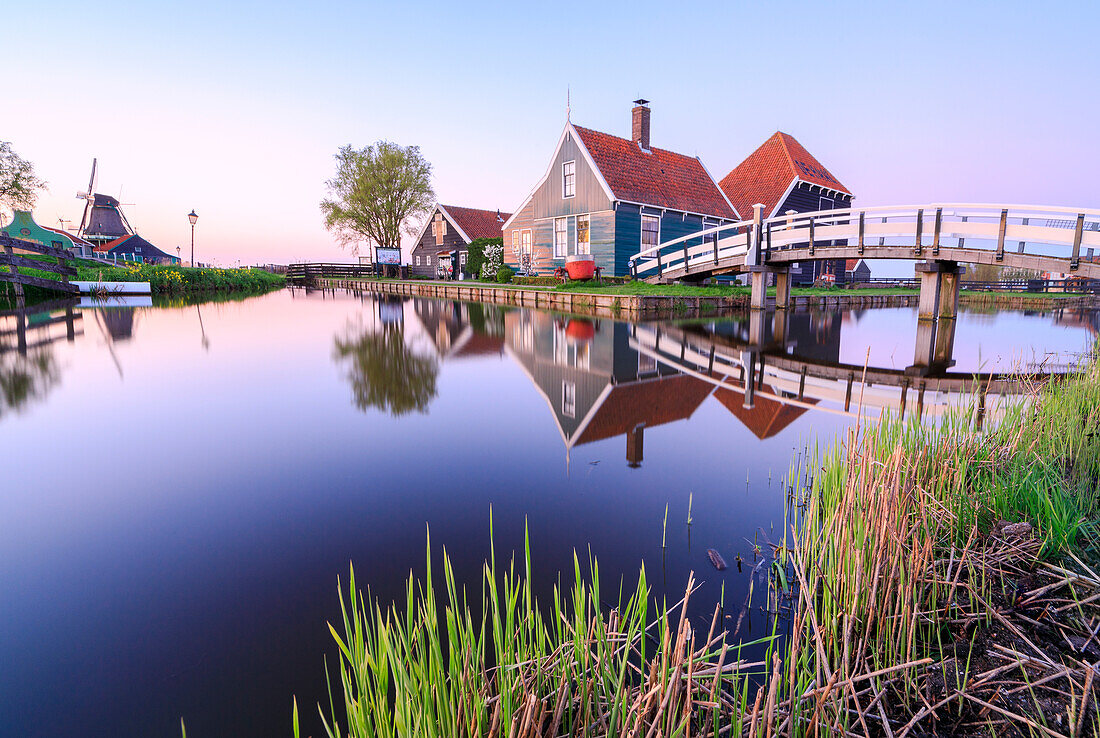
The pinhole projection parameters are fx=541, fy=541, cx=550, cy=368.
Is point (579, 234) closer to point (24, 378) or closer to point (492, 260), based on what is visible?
point (492, 260)

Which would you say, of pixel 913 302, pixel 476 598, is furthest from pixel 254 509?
pixel 913 302

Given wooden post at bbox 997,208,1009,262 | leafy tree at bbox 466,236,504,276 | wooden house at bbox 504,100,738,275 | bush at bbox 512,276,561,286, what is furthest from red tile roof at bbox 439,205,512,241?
wooden post at bbox 997,208,1009,262

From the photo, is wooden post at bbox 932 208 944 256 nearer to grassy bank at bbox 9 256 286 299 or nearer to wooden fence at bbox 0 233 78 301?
wooden fence at bbox 0 233 78 301

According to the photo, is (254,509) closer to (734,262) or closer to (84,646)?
(84,646)

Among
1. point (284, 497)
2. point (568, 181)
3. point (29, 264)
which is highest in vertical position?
point (568, 181)

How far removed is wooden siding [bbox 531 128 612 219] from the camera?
73.4 feet

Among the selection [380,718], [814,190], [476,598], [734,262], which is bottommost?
[476,598]

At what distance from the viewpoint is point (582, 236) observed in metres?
23.7

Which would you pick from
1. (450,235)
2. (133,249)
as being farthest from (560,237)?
(133,249)

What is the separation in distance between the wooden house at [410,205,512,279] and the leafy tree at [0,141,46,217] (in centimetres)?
2499

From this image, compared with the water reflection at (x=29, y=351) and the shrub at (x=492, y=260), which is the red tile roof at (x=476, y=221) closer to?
the shrub at (x=492, y=260)

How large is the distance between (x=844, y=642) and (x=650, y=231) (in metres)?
23.0

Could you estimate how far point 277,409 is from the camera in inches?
236

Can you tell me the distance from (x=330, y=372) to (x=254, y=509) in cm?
494
